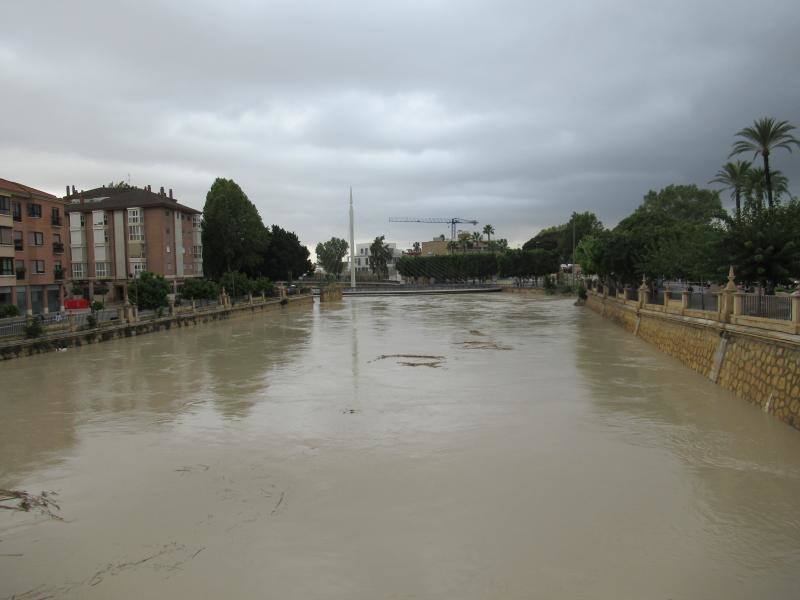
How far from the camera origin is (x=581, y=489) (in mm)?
10305

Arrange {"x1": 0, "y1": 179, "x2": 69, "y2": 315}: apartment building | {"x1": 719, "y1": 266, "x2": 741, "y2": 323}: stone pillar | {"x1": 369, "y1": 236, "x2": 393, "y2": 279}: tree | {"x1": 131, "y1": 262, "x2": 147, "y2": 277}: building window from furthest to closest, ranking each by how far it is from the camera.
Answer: {"x1": 369, "y1": 236, "x2": 393, "y2": 279}: tree
{"x1": 131, "y1": 262, "x2": 147, "y2": 277}: building window
{"x1": 0, "y1": 179, "x2": 69, "y2": 315}: apartment building
{"x1": 719, "y1": 266, "x2": 741, "y2": 323}: stone pillar

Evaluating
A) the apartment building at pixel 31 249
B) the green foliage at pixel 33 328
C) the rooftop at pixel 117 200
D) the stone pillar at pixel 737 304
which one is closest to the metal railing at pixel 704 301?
the stone pillar at pixel 737 304

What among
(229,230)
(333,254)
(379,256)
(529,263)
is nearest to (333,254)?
(333,254)

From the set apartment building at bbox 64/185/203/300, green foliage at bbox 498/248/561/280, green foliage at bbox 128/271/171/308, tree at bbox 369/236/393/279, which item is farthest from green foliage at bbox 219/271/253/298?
tree at bbox 369/236/393/279

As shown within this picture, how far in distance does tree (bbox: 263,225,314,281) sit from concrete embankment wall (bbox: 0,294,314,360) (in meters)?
26.3

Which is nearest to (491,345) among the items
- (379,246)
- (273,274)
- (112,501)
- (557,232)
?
(112,501)

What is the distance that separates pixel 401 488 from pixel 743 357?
12236 mm

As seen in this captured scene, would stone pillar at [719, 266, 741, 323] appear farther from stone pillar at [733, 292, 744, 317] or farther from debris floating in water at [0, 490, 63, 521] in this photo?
debris floating in water at [0, 490, 63, 521]

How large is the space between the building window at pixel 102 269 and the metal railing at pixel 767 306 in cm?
6007

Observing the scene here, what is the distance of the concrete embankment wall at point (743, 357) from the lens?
45.7 ft

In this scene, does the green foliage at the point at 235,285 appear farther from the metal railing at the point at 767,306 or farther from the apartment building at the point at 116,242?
the metal railing at the point at 767,306

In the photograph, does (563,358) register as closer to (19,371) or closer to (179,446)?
(179,446)

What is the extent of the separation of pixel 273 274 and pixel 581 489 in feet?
257

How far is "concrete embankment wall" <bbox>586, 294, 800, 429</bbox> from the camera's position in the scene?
13.9 meters
